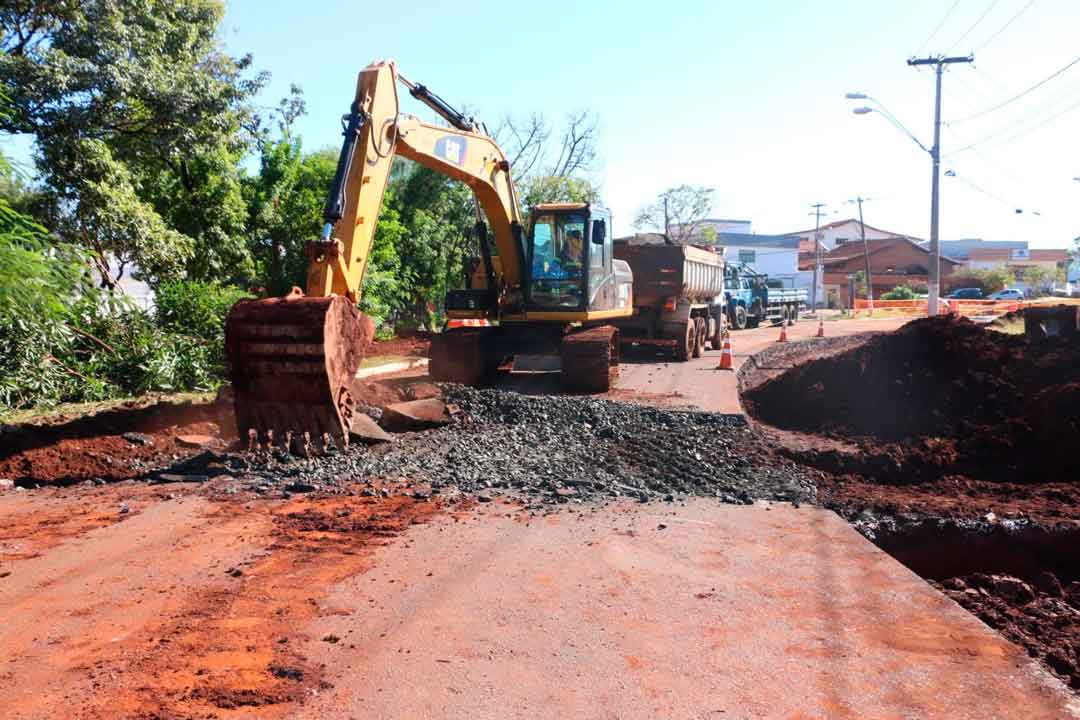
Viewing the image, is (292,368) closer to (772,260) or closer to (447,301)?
(447,301)

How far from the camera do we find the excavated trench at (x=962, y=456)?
6.75 m

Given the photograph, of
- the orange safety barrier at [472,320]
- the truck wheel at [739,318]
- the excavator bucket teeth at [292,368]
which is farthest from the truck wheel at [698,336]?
the excavator bucket teeth at [292,368]

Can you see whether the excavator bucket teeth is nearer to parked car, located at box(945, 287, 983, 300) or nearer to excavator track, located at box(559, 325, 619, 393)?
excavator track, located at box(559, 325, 619, 393)

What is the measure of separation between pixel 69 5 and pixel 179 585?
1326 centimetres

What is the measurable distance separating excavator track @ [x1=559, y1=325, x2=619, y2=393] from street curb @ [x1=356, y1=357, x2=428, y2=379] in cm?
446

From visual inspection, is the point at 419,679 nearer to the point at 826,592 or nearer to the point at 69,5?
the point at 826,592

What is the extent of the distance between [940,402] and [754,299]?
90.3 feet

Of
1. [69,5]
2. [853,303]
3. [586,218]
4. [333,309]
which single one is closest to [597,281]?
[586,218]

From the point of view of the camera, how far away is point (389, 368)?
1864 cm

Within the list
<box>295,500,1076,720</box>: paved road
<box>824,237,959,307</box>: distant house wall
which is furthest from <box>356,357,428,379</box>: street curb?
<box>824,237,959,307</box>: distant house wall

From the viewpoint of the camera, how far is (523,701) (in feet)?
13.2

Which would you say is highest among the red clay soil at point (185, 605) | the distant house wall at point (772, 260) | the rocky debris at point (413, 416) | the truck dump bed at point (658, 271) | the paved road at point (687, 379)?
the distant house wall at point (772, 260)

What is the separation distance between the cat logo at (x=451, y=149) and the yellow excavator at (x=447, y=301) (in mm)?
27

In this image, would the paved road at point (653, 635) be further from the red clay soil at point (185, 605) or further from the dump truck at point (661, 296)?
the dump truck at point (661, 296)
